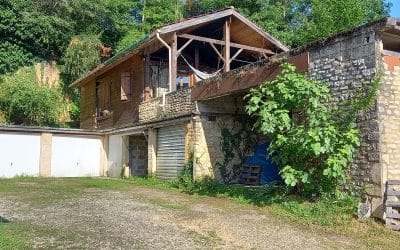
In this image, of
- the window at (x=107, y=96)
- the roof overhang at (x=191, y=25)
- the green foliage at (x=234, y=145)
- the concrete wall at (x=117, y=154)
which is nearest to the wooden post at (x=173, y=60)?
the roof overhang at (x=191, y=25)

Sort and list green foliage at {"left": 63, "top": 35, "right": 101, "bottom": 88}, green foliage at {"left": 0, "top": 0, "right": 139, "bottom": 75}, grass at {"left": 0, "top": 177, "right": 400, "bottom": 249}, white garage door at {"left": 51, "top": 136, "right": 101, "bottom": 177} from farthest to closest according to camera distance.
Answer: green foliage at {"left": 63, "top": 35, "right": 101, "bottom": 88} < green foliage at {"left": 0, "top": 0, "right": 139, "bottom": 75} < white garage door at {"left": 51, "top": 136, "right": 101, "bottom": 177} < grass at {"left": 0, "top": 177, "right": 400, "bottom": 249}

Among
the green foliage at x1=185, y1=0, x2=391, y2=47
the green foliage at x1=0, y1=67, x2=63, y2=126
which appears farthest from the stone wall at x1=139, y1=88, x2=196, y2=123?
the green foliage at x1=185, y1=0, x2=391, y2=47

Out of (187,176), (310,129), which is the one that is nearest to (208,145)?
(187,176)

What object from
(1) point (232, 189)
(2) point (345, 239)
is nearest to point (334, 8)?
(1) point (232, 189)

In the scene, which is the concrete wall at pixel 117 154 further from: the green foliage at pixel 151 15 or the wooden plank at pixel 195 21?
the green foliage at pixel 151 15

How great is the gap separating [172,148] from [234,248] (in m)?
8.75

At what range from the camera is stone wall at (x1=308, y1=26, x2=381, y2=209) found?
8.34 metres

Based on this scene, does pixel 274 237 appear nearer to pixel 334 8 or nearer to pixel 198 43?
pixel 198 43

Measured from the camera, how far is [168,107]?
15258 millimetres

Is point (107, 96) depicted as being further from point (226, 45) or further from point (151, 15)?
point (151, 15)

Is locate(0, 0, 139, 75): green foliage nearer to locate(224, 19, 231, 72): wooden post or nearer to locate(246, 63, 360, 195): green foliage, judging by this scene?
locate(224, 19, 231, 72): wooden post

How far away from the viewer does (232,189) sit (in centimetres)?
1175

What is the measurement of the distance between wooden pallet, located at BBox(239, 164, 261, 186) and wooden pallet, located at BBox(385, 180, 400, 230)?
5.86m

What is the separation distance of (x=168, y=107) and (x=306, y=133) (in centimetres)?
737
